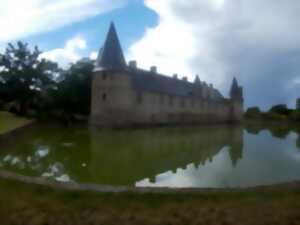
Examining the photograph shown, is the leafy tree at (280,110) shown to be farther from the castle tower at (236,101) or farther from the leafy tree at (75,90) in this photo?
the leafy tree at (75,90)

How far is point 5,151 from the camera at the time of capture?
498 inches

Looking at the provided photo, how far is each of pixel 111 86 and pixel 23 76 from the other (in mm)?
10606

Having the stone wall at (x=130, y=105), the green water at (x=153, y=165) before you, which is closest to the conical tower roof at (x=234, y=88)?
the stone wall at (x=130, y=105)

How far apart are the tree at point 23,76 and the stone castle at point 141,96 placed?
7.26 metres

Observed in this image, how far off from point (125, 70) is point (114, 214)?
25.5 metres

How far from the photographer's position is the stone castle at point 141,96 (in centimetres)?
2914

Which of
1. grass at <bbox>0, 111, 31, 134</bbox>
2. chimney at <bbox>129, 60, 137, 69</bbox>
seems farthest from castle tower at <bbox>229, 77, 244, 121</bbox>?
grass at <bbox>0, 111, 31, 134</bbox>

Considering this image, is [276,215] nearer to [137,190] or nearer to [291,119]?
[137,190]

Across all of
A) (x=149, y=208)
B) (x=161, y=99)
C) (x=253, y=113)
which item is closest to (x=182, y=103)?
(x=161, y=99)

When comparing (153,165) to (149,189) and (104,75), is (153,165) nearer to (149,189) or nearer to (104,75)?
(149,189)

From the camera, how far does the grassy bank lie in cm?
470

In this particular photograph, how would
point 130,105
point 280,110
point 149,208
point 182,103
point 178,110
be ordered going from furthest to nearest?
1. point 280,110
2. point 182,103
3. point 178,110
4. point 130,105
5. point 149,208

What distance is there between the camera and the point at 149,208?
514 cm

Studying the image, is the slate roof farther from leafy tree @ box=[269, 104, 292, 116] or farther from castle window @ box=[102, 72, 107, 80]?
leafy tree @ box=[269, 104, 292, 116]
